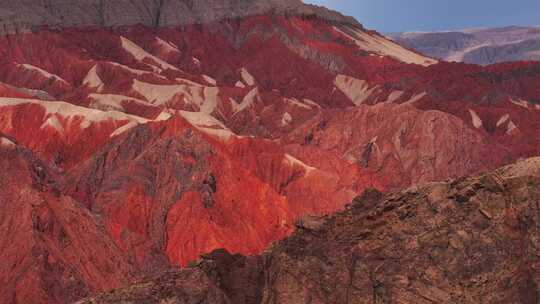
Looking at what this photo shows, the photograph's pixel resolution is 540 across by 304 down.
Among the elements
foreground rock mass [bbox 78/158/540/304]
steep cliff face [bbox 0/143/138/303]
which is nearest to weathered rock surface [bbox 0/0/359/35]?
steep cliff face [bbox 0/143/138/303]

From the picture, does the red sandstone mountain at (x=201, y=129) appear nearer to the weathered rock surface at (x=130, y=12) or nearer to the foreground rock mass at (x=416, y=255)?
the weathered rock surface at (x=130, y=12)

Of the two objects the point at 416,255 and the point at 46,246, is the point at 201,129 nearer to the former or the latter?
the point at 46,246

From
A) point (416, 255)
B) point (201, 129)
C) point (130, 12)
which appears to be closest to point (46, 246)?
point (416, 255)

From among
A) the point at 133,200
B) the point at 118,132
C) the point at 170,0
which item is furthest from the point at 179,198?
the point at 170,0

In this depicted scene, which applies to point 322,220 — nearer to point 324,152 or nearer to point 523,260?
point 523,260

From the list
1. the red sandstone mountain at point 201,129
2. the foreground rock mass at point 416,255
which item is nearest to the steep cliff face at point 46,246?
the red sandstone mountain at point 201,129

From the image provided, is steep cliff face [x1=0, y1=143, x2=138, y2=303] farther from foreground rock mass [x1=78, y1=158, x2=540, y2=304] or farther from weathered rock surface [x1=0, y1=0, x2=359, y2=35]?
weathered rock surface [x1=0, y1=0, x2=359, y2=35]
